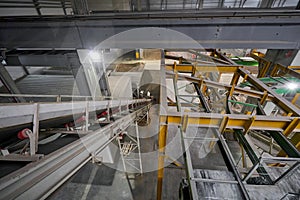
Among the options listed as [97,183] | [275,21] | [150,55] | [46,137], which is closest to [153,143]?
[97,183]

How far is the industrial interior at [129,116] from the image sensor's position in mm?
1229

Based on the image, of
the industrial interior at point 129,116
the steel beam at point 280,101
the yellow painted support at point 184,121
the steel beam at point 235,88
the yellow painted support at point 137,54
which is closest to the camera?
the industrial interior at point 129,116

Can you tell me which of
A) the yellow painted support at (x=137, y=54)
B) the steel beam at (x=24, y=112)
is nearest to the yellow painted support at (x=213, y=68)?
the steel beam at (x=24, y=112)

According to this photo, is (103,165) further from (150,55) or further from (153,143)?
(150,55)

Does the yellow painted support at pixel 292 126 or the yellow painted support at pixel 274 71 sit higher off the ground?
the yellow painted support at pixel 274 71

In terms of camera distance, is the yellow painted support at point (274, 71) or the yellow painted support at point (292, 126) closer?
the yellow painted support at point (292, 126)

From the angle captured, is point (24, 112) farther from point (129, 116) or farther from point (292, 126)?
point (292, 126)

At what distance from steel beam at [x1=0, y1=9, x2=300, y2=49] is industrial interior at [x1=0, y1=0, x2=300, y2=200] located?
0.02m

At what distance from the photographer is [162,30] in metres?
2.95

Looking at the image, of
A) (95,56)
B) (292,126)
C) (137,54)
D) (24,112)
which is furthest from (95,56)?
(137,54)

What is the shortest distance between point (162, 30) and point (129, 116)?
2393mm

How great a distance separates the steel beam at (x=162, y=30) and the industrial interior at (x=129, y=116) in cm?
2

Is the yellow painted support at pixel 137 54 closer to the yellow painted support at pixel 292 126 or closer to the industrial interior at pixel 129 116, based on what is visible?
the industrial interior at pixel 129 116

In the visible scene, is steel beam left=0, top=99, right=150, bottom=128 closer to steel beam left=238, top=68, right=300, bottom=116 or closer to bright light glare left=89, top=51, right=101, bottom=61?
bright light glare left=89, top=51, right=101, bottom=61
